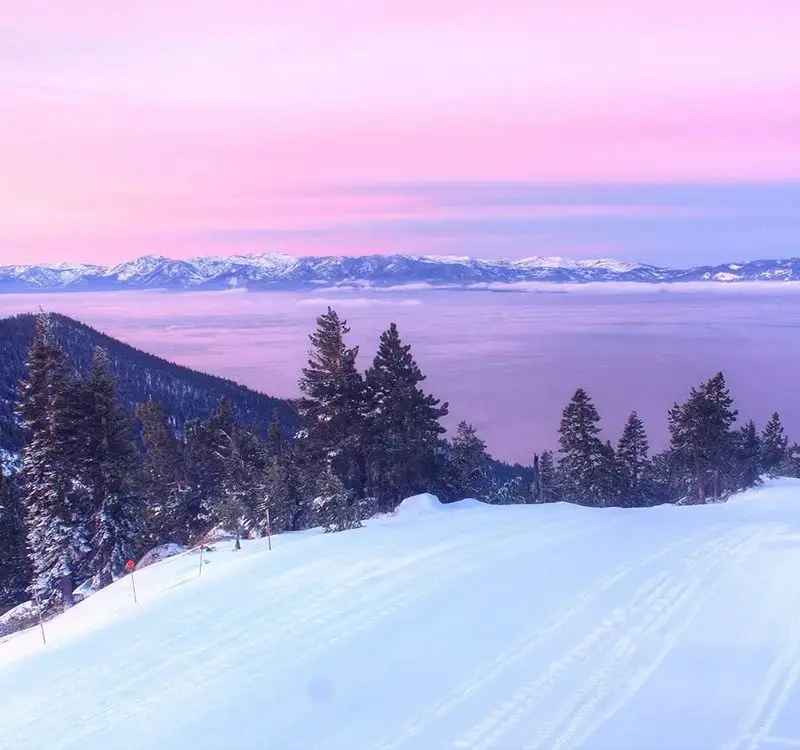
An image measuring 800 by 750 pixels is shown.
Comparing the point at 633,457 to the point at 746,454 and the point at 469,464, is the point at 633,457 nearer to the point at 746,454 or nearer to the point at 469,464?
the point at 746,454

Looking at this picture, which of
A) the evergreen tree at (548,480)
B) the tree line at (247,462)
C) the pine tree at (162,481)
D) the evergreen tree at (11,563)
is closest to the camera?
the tree line at (247,462)

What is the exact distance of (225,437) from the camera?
37.5m

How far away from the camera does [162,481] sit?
3828 cm

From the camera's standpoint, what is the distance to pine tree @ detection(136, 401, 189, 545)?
1426 inches

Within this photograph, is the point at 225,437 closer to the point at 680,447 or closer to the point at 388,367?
the point at 388,367

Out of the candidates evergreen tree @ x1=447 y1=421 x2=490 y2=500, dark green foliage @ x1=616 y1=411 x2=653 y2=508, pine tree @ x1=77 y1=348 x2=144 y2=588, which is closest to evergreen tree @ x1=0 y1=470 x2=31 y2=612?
pine tree @ x1=77 y1=348 x2=144 y2=588

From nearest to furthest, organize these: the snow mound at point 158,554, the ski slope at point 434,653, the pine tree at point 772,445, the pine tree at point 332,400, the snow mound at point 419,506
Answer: the ski slope at point 434,653
the snow mound at point 419,506
the snow mound at point 158,554
the pine tree at point 332,400
the pine tree at point 772,445

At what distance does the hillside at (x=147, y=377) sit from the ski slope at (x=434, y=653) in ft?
357

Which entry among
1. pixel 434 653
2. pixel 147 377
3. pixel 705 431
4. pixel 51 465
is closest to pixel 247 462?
pixel 51 465

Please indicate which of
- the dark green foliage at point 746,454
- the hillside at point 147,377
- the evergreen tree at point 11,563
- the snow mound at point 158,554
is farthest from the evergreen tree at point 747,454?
the hillside at point 147,377

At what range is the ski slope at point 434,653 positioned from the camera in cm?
759

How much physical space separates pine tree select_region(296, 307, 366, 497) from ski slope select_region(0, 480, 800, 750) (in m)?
12.0

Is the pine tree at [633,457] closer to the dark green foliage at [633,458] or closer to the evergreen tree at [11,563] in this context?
the dark green foliage at [633,458]

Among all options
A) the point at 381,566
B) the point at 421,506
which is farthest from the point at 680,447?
the point at 381,566
